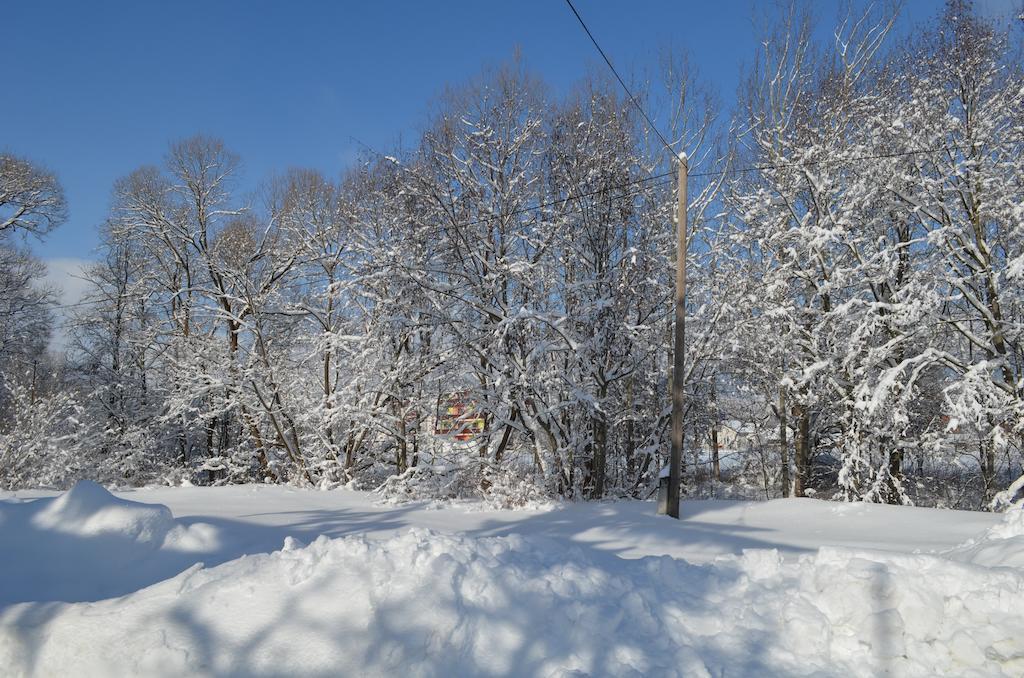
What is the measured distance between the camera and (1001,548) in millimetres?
4527

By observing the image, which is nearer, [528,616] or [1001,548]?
[528,616]

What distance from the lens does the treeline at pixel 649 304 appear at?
37.0ft

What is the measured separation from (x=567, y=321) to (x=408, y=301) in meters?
3.13

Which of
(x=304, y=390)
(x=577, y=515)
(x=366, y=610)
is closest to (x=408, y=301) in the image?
(x=577, y=515)

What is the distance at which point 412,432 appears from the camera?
579 inches

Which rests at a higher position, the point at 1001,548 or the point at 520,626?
the point at 1001,548

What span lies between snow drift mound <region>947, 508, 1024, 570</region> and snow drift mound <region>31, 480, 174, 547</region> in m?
6.48

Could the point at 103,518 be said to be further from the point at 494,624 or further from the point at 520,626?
the point at 520,626

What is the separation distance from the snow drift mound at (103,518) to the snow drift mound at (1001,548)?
21.3 ft

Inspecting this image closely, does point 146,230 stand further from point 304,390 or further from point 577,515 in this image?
point 577,515

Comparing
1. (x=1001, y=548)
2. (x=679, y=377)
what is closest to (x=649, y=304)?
(x=679, y=377)

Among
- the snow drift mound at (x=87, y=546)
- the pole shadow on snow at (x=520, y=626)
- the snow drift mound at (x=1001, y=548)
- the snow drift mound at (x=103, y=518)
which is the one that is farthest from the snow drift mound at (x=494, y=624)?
the snow drift mound at (x=103, y=518)

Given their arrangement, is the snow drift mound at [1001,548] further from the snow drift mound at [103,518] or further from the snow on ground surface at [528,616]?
the snow drift mound at [103,518]

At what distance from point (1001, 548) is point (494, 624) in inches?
148
